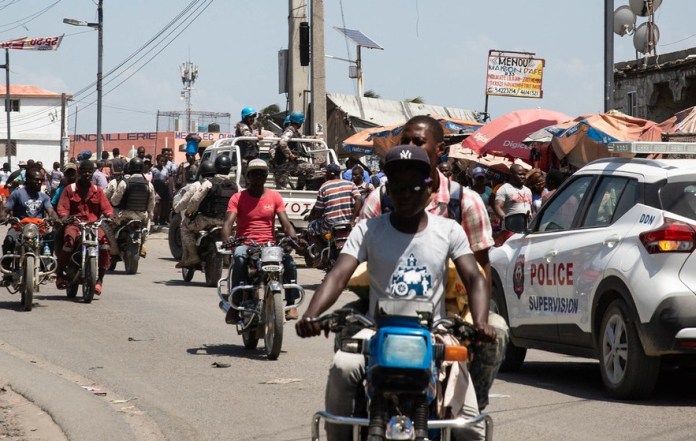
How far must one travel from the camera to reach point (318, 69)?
27516 mm

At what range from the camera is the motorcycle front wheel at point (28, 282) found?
50.5ft

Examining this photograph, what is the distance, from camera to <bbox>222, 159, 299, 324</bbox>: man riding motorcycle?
39.9 ft

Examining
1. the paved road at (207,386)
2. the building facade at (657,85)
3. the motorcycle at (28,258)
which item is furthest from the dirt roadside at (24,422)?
the building facade at (657,85)

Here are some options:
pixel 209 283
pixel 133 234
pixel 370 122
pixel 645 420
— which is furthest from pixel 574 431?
pixel 370 122

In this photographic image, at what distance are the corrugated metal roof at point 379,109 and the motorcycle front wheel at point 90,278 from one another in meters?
19.1

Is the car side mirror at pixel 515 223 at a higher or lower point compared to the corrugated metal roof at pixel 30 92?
lower

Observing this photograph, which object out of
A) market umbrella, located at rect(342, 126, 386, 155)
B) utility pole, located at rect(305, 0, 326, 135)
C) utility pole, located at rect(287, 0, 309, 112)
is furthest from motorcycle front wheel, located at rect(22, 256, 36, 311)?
market umbrella, located at rect(342, 126, 386, 155)

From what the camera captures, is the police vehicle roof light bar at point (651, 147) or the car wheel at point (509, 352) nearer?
the police vehicle roof light bar at point (651, 147)

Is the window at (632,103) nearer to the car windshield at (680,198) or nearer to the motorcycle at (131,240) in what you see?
the motorcycle at (131,240)

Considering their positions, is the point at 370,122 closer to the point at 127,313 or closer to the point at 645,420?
the point at 127,313

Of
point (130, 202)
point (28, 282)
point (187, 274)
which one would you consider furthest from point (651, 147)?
point (130, 202)

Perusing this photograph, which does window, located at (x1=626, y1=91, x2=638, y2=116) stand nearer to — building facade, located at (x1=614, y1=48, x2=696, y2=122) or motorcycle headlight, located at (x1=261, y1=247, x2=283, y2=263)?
building facade, located at (x1=614, y1=48, x2=696, y2=122)

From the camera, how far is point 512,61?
105ft

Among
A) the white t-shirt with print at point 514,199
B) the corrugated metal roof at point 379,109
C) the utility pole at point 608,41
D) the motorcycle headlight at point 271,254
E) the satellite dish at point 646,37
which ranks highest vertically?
the satellite dish at point 646,37
